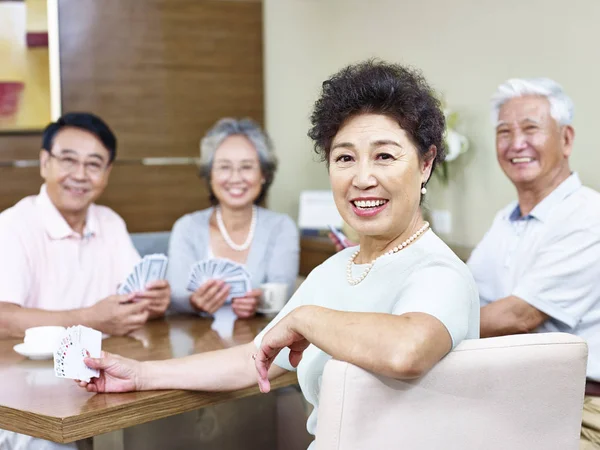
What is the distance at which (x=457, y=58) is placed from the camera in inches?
159

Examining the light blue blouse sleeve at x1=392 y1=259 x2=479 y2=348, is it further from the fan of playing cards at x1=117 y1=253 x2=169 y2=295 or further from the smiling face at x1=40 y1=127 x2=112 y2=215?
the smiling face at x1=40 y1=127 x2=112 y2=215

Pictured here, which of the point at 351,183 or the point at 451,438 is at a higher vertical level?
the point at 351,183

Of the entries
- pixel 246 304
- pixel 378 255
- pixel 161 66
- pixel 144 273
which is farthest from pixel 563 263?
pixel 161 66

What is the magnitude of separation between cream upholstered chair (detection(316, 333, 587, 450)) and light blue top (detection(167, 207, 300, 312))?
70.5 inches

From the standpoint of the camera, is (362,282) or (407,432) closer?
(407,432)


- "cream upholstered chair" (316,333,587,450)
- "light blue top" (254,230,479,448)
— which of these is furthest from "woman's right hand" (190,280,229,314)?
"cream upholstered chair" (316,333,587,450)

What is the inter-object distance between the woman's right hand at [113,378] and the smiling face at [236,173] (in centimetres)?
150

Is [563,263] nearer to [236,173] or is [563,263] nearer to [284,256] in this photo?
[284,256]

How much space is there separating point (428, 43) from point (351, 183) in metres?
2.69

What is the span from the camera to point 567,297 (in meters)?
2.48

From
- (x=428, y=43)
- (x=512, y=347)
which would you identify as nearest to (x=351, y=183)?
(x=512, y=347)

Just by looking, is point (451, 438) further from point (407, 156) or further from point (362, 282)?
point (407, 156)

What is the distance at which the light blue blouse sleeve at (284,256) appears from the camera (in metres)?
3.29

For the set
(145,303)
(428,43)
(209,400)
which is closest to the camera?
(209,400)
